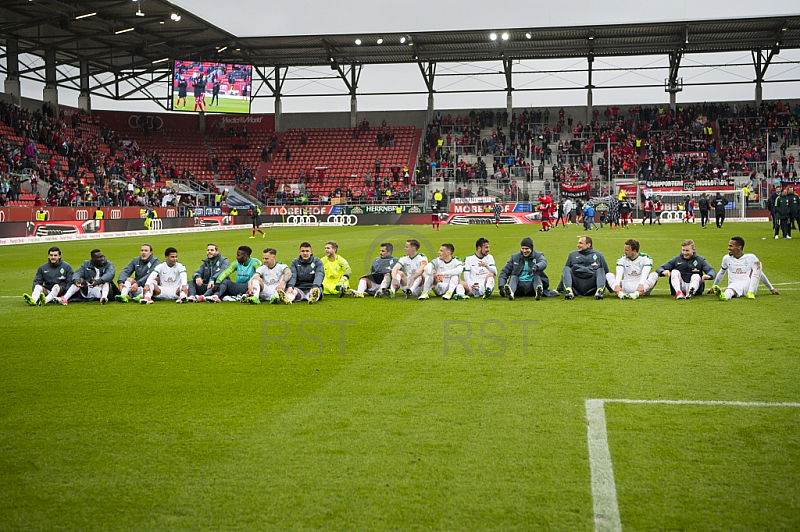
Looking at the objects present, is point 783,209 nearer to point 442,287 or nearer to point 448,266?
point 448,266

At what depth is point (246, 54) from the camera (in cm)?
5891

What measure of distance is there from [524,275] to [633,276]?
1991 mm

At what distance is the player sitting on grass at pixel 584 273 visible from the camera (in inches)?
532

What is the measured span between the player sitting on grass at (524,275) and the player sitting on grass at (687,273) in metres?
2.10

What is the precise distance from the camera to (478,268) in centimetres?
1430

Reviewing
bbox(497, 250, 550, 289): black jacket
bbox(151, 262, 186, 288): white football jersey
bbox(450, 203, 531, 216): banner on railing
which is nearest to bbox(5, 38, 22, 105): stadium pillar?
bbox(450, 203, 531, 216): banner on railing

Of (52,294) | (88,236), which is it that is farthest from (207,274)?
(88,236)

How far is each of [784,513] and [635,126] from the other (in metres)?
61.8

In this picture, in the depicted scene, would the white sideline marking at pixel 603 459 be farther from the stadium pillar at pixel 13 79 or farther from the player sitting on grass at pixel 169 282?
the stadium pillar at pixel 13 79

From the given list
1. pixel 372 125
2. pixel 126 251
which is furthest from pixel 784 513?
pixel 372 125

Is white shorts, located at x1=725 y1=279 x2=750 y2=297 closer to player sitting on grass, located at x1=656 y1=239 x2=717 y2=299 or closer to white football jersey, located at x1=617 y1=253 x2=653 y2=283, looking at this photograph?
player sitting on grass, located at x1=656 y1=239 x2=717 y2=299

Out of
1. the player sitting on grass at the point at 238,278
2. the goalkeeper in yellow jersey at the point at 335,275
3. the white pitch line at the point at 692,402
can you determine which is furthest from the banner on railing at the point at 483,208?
the white pitch line at the point at 692,402

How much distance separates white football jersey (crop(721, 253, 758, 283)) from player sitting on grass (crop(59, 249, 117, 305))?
11.4 m

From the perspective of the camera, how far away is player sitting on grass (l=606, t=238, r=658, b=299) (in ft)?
43.7
